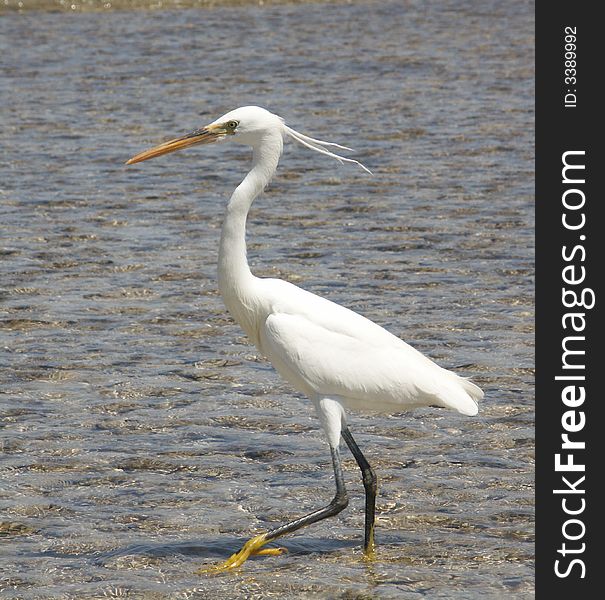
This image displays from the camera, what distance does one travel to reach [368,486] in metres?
7.38

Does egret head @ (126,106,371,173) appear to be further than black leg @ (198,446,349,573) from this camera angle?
Yes

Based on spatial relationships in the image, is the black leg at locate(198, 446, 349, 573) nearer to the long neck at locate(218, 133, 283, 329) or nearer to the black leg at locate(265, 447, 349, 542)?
the black leg at locate(265, 447, 349, 542)

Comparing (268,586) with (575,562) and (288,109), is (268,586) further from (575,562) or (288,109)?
(288,109)

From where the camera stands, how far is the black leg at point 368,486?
731 centimetres

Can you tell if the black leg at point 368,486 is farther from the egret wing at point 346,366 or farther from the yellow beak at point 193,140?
the yellow beak at point 193,140

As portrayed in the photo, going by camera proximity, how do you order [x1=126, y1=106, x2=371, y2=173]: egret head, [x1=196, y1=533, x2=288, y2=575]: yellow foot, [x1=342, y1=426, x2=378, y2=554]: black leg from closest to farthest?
[x1=196, y1=533, x2=288, y2=575]: yellow foot
[x1=342, y1=426, x2=378, y2=554]: black leg
[x1=126, y1=106, x2=371, y2=173]: egret head

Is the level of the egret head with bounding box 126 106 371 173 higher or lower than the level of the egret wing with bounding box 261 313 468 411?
higher

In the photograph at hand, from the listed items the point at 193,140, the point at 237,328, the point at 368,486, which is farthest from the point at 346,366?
the point at 237,328

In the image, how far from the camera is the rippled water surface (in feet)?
24.2

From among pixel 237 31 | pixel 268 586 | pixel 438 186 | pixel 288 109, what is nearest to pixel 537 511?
pixel 268 586

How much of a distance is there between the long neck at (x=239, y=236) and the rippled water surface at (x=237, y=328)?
1.27 metres

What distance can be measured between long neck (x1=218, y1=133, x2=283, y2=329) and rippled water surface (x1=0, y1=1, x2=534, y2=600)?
1.27 metres

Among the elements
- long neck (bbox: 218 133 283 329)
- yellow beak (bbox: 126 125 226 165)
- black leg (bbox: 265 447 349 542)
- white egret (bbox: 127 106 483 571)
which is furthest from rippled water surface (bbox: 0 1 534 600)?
yellow beak (bbox: 126 125 226 165)

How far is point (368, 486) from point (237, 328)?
3.91 meters
